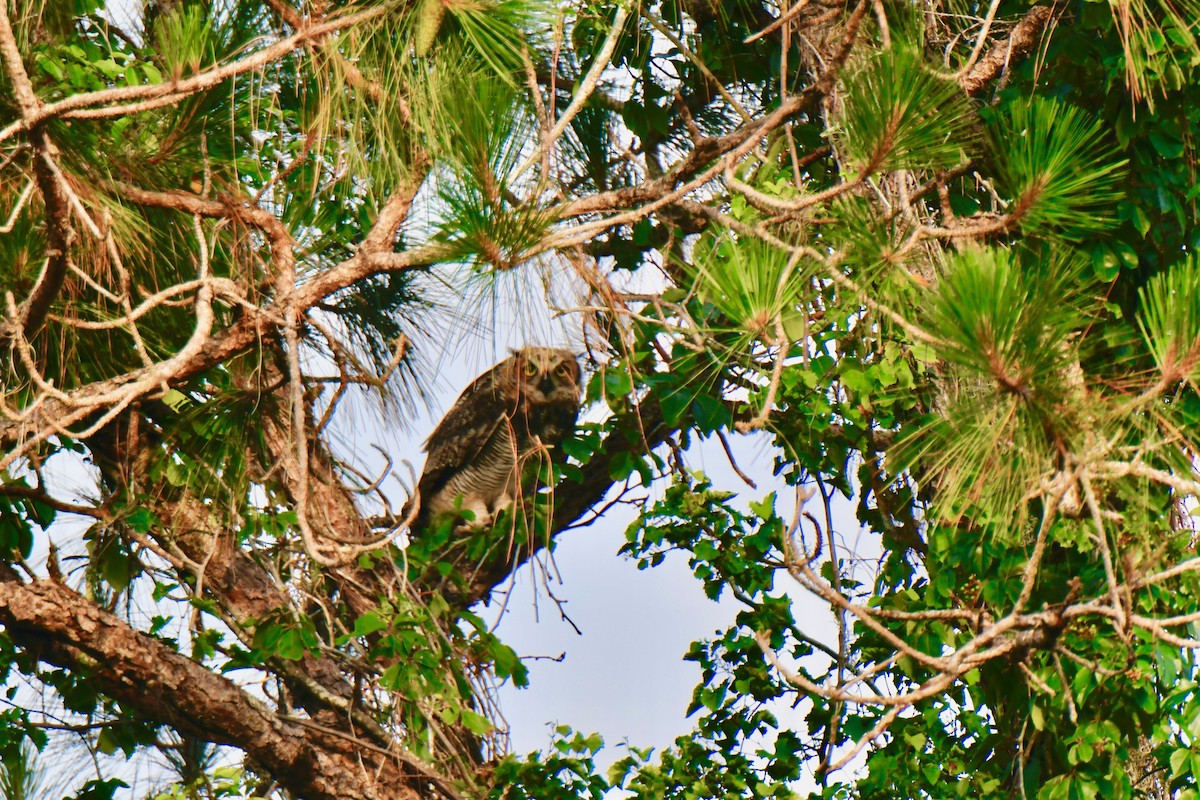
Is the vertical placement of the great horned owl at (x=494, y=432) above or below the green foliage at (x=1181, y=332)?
above

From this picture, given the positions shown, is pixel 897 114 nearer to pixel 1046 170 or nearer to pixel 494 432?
pixel 1046 170

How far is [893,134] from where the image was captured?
1.74 meters

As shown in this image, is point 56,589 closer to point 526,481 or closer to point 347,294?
point 347,294

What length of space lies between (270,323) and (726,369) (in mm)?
980

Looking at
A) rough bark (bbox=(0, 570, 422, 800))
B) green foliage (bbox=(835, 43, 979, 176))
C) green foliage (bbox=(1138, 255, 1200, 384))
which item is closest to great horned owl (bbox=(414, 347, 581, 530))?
rough bark (bbox=(0, 570, 422, 800))

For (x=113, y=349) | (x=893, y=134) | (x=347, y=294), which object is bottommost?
(x=893, y=134)

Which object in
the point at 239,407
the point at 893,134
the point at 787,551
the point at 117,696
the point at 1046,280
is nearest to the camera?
the point at 1046,280

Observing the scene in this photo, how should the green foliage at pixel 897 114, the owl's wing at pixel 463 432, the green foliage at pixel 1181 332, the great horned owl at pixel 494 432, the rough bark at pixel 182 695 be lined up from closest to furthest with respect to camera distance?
the green foliage at pixel 1181 332, the green foliage at pixel 897 114, the rough bark at pixel 182 695, the great horned owl at pixel 494 432, the owl's wing at pixel 463 432

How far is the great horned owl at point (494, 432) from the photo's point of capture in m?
3.09

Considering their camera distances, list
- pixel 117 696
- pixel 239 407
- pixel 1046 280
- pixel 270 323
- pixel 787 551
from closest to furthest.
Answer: pixel 1046 280 < pixel 787 551 < pixel 270 323 < pixel 239 407 < pixel 117 696

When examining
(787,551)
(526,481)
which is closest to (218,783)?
(526,481)

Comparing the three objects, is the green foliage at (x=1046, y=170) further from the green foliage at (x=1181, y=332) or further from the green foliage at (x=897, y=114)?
the green foliage at (x=1181, y=332)

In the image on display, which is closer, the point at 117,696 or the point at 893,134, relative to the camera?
the point at 893,134

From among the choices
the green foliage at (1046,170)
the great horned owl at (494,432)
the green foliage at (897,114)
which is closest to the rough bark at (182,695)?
the great horned owl at (494,432)
